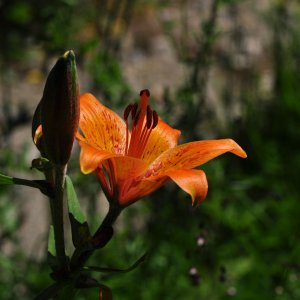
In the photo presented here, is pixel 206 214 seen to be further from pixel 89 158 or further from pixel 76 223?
pixel 89 158

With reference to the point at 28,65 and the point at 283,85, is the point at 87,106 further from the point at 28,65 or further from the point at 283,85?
the point at 28,65

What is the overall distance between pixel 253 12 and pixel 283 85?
187cm

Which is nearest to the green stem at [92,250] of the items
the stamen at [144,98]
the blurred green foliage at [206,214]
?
the stamen at [144,98]

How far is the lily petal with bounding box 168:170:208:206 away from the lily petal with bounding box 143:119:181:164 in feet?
1.19

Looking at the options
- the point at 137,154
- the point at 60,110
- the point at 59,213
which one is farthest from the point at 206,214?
the point at 60,110

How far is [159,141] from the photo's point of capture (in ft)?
5.43

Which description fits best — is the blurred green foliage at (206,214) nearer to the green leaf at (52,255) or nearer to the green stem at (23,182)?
the green leaf at (52,255)

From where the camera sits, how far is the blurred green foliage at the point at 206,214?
2.73 m

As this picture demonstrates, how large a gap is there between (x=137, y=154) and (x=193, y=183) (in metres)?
0.34

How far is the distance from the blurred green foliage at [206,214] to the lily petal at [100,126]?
0.39 metres

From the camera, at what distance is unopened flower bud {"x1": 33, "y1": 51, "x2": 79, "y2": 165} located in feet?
3.82

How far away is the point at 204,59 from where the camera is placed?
2719mm

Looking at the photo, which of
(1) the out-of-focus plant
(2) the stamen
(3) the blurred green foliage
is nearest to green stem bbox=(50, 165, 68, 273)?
(1) the out-of-focus plant

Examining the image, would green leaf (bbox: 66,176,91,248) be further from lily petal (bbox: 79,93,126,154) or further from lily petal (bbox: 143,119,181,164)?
lily petal (bbox: 143,119,181,164)
